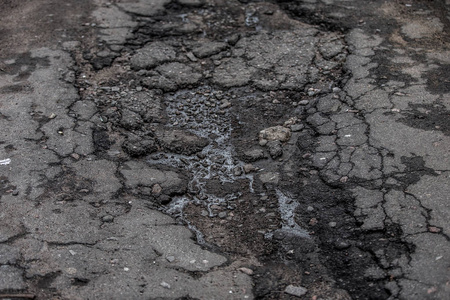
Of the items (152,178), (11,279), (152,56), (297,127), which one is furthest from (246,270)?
(152,56)

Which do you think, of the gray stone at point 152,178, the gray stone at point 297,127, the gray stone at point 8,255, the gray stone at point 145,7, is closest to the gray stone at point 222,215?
the gray stone at point 152,178

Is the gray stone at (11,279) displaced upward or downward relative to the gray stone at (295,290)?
upward

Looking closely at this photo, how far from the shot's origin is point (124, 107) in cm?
427

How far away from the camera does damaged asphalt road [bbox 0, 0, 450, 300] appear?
2.84 meters

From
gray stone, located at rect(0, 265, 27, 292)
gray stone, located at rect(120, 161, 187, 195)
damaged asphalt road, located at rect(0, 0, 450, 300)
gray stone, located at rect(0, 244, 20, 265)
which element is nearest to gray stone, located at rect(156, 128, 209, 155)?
damaged asphalt road, located at rect(0, 0, 450, 300)

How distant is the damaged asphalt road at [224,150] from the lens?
284 centimetres

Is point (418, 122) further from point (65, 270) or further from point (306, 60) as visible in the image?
point (65, 270)

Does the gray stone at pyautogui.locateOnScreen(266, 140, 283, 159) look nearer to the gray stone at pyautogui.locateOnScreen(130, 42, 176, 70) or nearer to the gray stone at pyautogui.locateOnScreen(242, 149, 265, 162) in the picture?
the gray stone at pyautogui.locateOnScreen(242, 149, 265, 162)

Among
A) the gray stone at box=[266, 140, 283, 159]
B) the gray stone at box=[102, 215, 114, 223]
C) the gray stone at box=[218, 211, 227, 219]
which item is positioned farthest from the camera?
the gray stone at box=[266, 140, 283, 159]

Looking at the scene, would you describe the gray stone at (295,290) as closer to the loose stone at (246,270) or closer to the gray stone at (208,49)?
the loose stone at (246,270)

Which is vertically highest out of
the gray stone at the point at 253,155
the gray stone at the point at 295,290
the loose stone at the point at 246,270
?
the gray stone at the point at 253,155

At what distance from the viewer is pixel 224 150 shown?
3918mm

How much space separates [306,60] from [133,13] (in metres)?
2.11

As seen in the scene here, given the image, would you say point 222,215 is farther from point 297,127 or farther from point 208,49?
point 208,49
